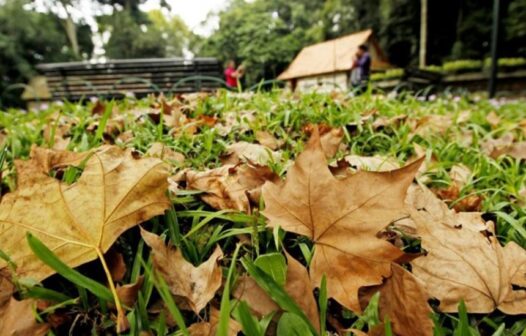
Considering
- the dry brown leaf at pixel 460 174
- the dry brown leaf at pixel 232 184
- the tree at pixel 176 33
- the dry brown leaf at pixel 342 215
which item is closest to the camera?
the dry brown leaf at pixel 342 215

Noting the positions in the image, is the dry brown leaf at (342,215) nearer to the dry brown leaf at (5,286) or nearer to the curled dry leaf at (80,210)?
the curled dry leaf at (80,210)

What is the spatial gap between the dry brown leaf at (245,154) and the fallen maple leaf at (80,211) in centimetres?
46

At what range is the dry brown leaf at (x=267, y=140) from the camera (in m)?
1.40

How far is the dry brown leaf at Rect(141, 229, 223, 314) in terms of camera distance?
63cm

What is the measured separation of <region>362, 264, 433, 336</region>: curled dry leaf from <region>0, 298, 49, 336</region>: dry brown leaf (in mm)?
572

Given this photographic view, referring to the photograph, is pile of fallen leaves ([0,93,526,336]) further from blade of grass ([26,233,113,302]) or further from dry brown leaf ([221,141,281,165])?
dry brown leaf ([221,141,281,165])

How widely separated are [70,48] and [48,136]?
40.4 meters

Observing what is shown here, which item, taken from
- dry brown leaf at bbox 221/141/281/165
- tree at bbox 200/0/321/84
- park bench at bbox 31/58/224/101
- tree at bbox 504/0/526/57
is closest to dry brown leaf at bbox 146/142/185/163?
dry brown leaf at bbox 221/141/281/165

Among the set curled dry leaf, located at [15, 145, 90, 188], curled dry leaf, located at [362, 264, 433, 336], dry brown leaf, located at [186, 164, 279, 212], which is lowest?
curled dry leaf, located at [362, 264, 433, 336]

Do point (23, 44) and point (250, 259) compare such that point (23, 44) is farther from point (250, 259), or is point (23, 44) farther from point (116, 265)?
point (250, 259)

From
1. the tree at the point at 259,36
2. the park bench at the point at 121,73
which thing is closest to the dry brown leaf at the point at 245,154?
the park bench at the point at 121,73

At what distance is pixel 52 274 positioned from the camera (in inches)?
24.2

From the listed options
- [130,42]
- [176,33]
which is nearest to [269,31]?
[130,42]

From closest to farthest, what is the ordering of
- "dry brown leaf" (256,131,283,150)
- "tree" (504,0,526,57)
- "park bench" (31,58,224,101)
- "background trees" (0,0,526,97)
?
"dry brown leaf" (256,131,283,150) → "park bench" (31,58,224,101) → "tree" (504,0,526,57) → "background trees" (0,0,526,97)
